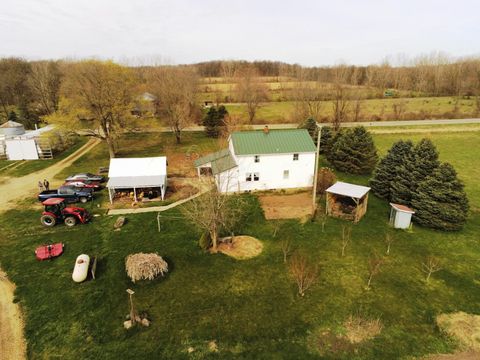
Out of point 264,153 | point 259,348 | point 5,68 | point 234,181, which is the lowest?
point 259,348

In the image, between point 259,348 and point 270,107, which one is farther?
point 270,107

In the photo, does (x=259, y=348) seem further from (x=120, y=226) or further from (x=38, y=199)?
(x=38, y=199)

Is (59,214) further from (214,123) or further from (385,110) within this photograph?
(385,110)

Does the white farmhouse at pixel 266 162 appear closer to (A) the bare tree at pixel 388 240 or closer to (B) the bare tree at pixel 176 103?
(A) the bare tree at pixel 388 240

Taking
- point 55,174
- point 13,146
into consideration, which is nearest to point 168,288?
point 55,174

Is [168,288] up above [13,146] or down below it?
below

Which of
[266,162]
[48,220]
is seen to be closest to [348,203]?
[266,162]

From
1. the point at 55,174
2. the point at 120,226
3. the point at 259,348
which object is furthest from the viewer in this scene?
the point at 55,174

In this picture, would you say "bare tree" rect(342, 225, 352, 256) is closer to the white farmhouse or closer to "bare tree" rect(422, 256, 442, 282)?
"bare tree" rect(422, 256, 442, 282)
